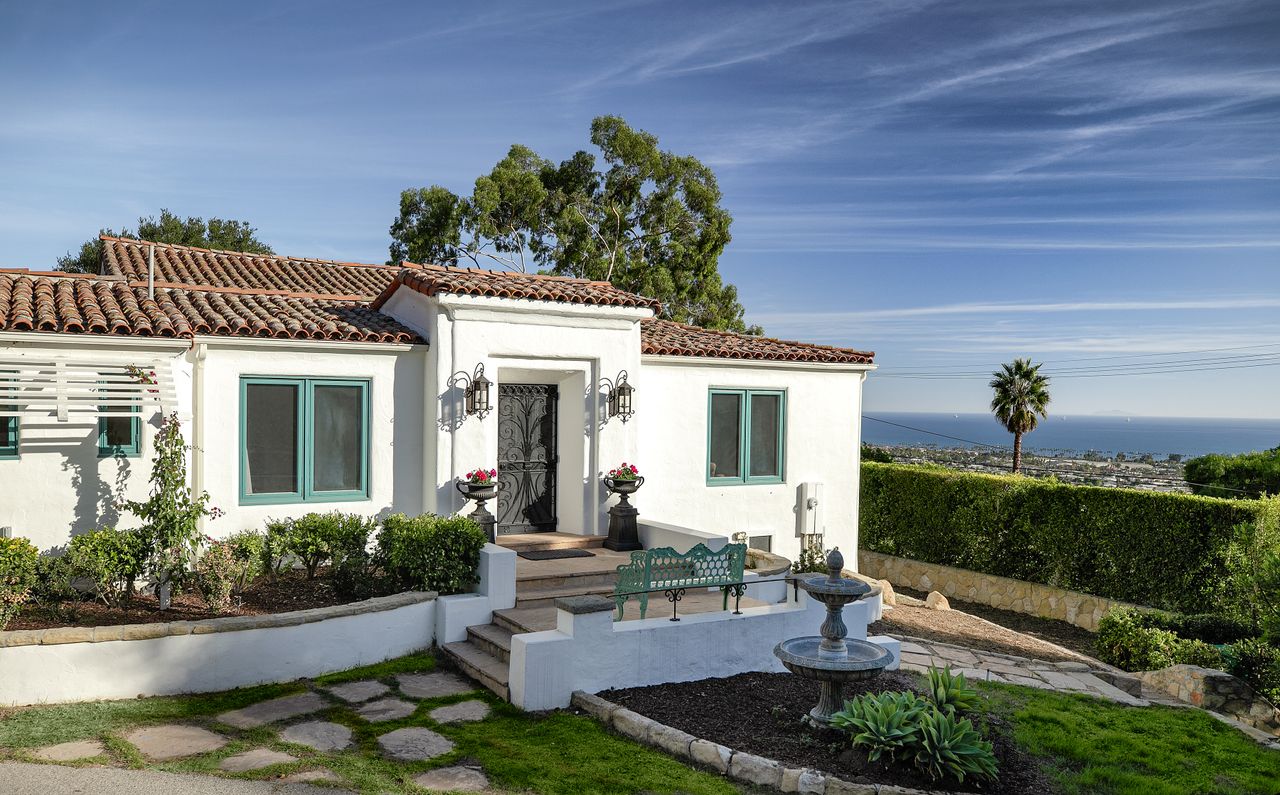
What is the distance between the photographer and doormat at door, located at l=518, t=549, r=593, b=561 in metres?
12.7

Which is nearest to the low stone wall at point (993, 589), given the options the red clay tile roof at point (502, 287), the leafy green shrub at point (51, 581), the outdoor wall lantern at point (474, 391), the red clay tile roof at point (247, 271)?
the red clay tile roof at point (502, 287)

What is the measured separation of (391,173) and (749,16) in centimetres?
2112

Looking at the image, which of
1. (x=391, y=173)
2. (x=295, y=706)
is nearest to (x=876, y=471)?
(x=295, y=706)

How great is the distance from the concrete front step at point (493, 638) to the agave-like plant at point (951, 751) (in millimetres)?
4356

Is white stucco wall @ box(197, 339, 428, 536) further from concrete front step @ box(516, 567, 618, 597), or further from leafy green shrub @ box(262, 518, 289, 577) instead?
concrete front step @ box(516, 567, 618, 597)

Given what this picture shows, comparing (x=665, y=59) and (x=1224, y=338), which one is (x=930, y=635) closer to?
(x=665, y=59)

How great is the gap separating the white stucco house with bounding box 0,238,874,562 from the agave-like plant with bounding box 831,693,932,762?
274 inches

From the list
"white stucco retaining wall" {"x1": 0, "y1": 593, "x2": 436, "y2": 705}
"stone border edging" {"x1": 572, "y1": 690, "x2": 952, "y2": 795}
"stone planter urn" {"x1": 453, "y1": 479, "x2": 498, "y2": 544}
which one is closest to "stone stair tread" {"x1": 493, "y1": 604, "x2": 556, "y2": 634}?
"white stucco retaining wall" {"x1": 0, "y1": 593, "x2": 436, "y2": 705}

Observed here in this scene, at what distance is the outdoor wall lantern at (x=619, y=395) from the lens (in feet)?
46.1

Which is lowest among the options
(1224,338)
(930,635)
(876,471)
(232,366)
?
(930,635)

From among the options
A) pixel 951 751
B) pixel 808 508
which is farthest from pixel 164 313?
pixel 808 508

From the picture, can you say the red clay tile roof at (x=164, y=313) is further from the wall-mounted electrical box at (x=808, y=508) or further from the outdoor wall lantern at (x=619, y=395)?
the wall-mounted electrical box at (x=808, y=508)

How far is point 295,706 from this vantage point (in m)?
8.55

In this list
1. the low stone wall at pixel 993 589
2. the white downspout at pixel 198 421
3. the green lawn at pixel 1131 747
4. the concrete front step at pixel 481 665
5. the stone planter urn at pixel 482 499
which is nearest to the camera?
the green lawn at pixel 1131 747
